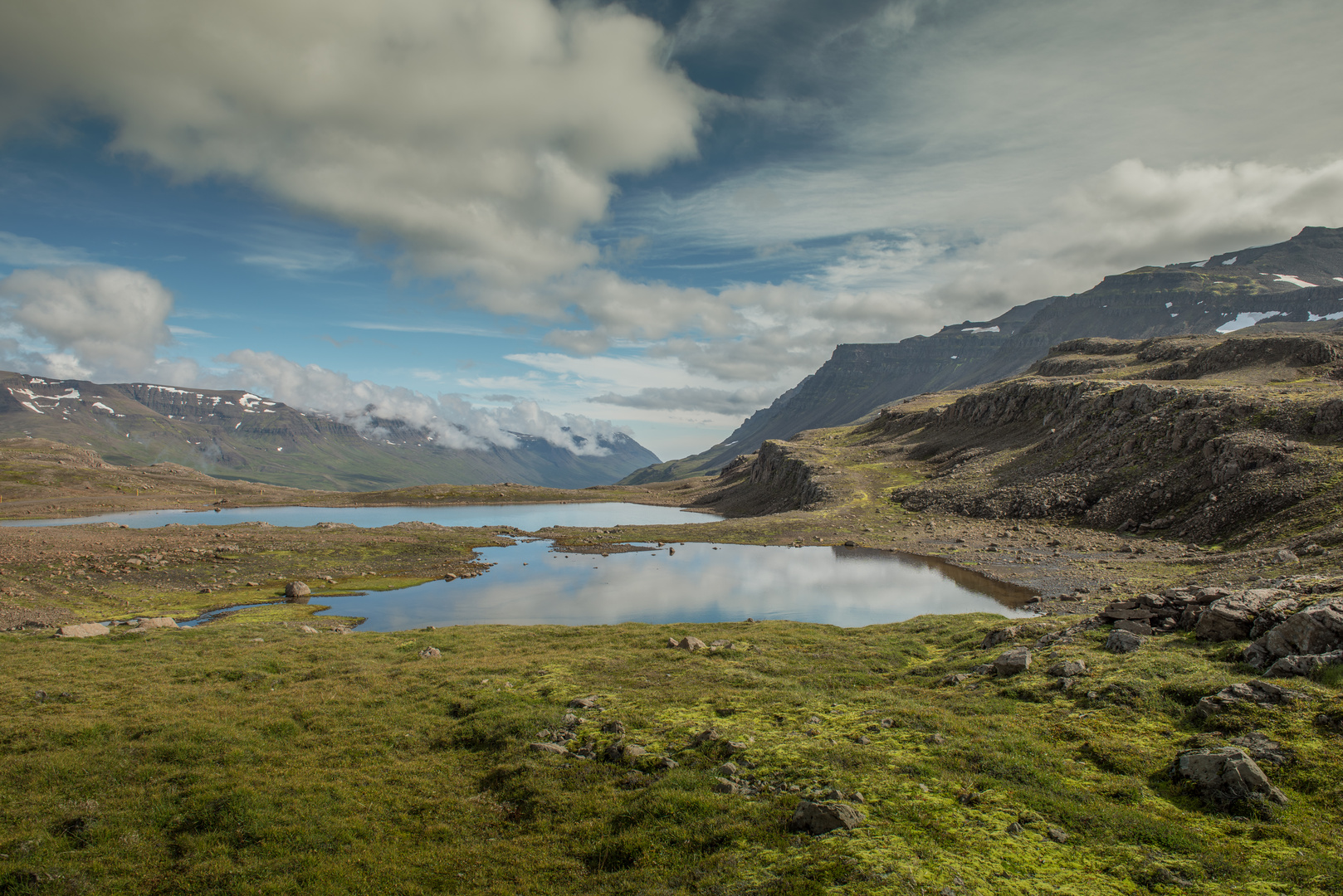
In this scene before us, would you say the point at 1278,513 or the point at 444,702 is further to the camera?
the point at 1278,513

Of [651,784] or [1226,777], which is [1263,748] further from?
[651,784]

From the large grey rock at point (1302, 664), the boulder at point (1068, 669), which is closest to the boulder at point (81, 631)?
the boulder at point (1068, 669)

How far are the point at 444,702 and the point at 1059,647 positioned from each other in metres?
25.6

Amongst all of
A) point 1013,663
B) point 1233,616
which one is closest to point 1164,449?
point 1233,616

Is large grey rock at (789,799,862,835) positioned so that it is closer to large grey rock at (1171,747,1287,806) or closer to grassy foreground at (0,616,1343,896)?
grassy foreground at (0,616,1343,896)

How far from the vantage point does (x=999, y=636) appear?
26859mm

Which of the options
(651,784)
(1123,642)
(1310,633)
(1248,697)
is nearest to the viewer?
(1248,697)

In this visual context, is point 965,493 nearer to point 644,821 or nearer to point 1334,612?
point 1334,612

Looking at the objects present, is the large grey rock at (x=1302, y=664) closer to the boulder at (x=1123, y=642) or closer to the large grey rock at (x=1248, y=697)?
the large grey rock at (x=1248, y=697)

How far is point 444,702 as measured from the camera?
2317cm

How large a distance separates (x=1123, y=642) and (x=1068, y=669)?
10.7 feet

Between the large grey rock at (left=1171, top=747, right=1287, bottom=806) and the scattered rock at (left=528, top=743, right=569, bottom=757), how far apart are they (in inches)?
655

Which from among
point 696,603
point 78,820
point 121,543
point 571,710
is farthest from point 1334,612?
point 121,543

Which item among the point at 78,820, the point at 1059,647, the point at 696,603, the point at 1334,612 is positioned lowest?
the point at 696,603
